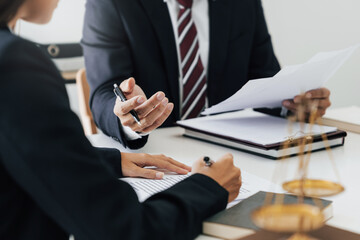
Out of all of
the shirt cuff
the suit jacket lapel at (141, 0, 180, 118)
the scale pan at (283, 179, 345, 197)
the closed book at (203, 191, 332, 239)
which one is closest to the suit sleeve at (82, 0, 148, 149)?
the suit jacket lapel at (141, 0, 180, 118)

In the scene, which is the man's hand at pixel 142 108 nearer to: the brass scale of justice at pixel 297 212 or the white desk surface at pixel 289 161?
the white desk surface at pixel 289 161

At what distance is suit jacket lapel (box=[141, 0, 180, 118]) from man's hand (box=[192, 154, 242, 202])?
904mm

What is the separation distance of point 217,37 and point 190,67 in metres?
0.16

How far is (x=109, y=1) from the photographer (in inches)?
63.1

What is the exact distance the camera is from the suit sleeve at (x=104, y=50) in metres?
1.54

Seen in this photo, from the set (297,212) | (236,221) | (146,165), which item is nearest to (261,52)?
(146,165)

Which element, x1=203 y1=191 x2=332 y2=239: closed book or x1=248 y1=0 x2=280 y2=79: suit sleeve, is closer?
x1=203 y1=191 x2=332 y2=239: closed book

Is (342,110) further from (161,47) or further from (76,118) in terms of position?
(76,118)

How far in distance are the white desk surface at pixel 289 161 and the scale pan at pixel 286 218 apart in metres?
0.33

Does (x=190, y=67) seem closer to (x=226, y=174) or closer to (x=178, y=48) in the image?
(x=178, y=48)

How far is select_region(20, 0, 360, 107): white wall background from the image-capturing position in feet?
10.5

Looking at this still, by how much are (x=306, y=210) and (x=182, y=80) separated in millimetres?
1345

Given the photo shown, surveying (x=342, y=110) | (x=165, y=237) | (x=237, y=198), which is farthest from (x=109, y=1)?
(x=165, y=237)

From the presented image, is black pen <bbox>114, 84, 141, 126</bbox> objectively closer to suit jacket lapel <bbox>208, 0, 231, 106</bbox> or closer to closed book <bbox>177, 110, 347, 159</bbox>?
closed book <bbox>177, 110, 347, 159</bbox>
